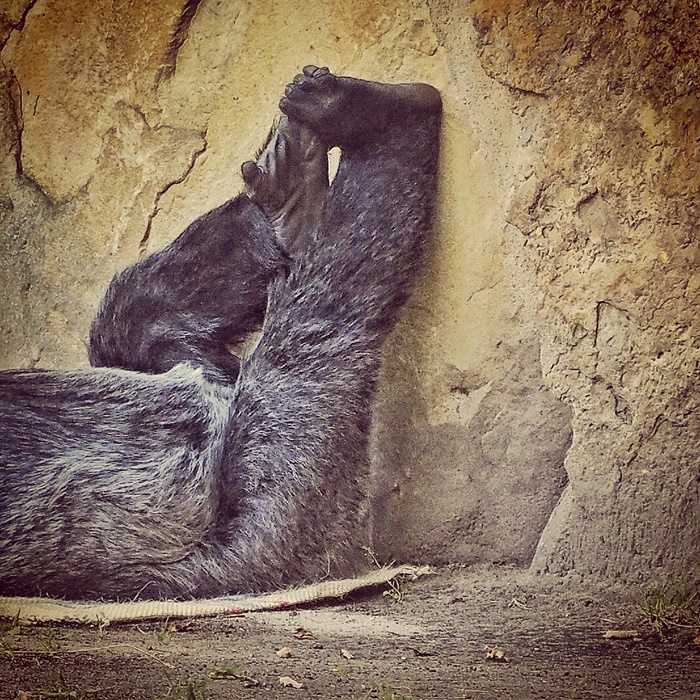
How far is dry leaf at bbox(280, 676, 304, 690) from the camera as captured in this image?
199 centimetres

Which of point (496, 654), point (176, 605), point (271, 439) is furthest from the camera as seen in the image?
point (271, 439)

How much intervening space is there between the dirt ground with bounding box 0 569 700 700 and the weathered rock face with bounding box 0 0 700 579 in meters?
0.15

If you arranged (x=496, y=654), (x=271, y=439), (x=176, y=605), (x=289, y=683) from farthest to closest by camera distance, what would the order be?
(x=271, y=439) → (x=176, y=605) → (x=496, y=654) → (x=289, y=683)

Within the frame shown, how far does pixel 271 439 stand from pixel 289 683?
0.76 m

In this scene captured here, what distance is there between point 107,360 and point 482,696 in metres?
1.53

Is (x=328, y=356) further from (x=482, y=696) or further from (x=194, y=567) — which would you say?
(x=482, y=696)

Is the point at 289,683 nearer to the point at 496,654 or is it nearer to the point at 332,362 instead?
the point at 496,654

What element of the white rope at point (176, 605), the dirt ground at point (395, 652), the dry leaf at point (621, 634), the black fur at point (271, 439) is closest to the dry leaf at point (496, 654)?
the dirt ground at point (395, 652)

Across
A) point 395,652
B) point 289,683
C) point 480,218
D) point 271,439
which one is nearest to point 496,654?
point 395,652

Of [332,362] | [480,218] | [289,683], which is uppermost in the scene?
[480,218]

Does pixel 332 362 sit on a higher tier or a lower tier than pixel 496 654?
higher

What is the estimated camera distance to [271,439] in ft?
8.43

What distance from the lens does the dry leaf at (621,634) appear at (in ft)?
7.16

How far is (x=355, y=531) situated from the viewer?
102 inches
